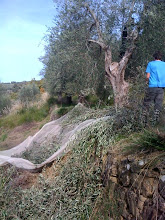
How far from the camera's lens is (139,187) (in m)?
3.12

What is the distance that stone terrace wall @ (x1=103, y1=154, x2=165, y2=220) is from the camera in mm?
2859

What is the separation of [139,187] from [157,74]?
99.6 inches

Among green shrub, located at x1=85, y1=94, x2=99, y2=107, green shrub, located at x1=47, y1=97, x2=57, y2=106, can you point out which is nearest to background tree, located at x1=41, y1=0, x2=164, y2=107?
green shrub, located at x1=85, y1=94, x2=99, y2=107

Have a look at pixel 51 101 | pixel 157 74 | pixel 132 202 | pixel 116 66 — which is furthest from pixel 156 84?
pixel 51 101

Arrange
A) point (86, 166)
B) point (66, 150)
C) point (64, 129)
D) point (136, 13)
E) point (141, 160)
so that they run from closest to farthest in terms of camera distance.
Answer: point (141, 160)
point (86, 166)
point (66, 150)
point (64, 129)
point (136, 13)

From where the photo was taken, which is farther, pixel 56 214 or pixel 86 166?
pixel 86 166

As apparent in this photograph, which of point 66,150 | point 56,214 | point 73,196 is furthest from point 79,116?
point 56,214

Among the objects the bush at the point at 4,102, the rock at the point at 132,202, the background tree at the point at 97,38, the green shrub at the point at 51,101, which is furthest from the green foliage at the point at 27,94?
the rock at the point at 132,202

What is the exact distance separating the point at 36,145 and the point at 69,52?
3315 millimetres

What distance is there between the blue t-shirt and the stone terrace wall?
1903 millimetres

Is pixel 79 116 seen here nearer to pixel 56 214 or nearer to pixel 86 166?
pixel 86 166

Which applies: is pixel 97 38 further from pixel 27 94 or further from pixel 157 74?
pixel 27 94

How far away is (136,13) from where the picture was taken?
762cm

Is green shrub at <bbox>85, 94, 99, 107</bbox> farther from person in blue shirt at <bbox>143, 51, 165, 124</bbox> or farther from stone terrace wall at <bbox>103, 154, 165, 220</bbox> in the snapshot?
stone terrace wall at <bbox>103, 154, 165, 220</bbox>
